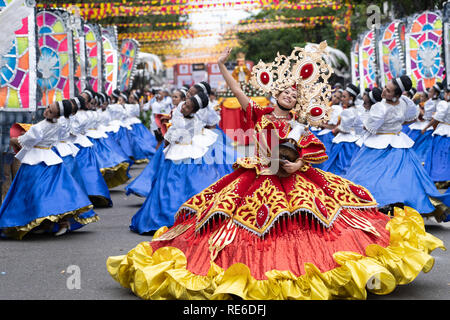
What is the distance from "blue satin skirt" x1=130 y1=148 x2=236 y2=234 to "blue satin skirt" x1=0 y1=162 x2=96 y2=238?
2.16 ft

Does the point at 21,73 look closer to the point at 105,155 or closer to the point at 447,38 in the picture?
the point at 105,155

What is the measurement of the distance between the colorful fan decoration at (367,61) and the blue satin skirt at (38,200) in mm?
11600

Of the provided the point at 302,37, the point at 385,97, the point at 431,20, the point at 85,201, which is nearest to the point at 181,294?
the point at 85,201

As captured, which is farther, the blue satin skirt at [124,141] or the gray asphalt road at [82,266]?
the blue satin skirt at [124,141]

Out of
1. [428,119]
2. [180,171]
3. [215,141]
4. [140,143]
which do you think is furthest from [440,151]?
[140,143]

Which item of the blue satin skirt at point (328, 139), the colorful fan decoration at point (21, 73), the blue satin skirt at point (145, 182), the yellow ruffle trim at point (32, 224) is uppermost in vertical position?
the colorful fan decoration at point (21, 73)

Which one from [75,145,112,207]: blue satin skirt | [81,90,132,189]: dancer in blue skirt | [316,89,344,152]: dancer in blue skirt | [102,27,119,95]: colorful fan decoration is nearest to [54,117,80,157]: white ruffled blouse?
[75,145,112,207]: blue satin skirt

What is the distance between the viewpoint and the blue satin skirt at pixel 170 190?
27.1ft

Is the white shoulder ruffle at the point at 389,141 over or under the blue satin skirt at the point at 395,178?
over

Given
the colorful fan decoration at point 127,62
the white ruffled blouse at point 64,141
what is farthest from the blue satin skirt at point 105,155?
the colorful fan decoration at point 127,62

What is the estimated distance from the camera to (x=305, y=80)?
5.62 metres

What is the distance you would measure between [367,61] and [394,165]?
→ 1080 cm

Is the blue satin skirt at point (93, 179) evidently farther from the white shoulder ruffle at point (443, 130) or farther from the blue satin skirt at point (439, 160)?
the white shoulder ruffle at point (443, 130)
